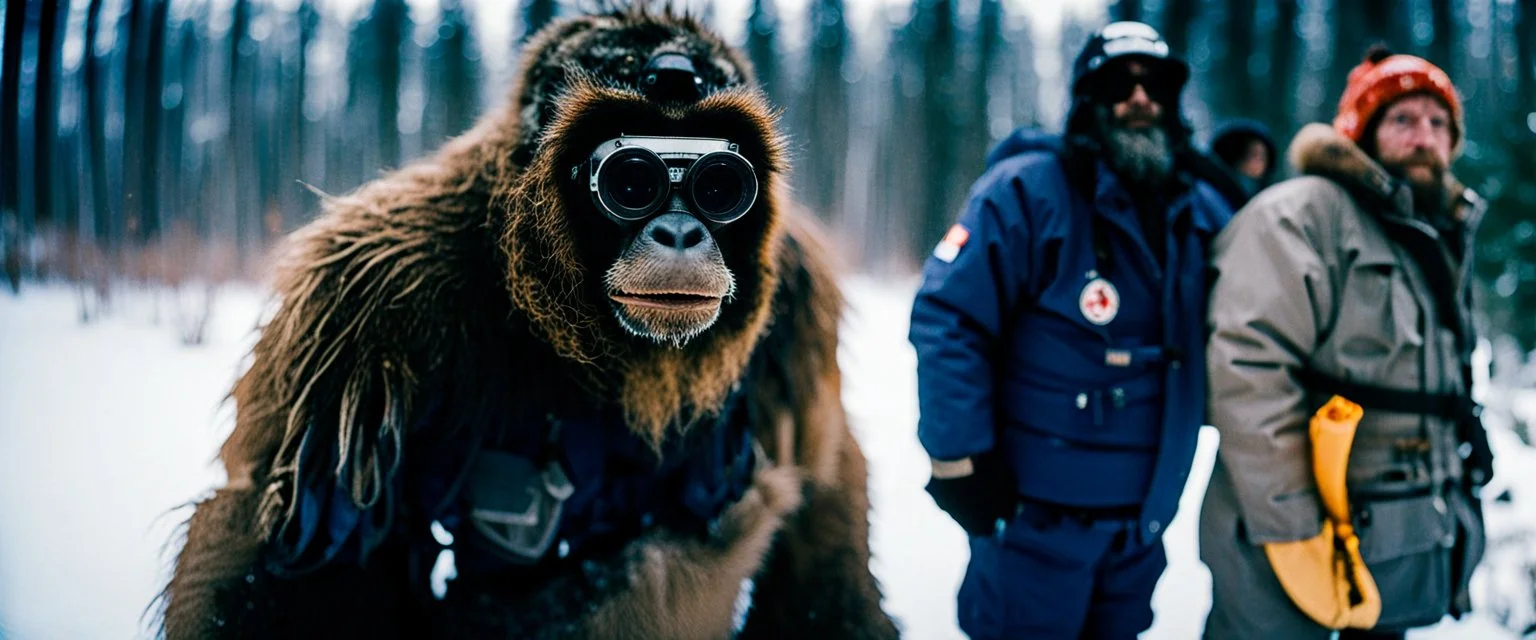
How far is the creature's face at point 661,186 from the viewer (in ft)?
2.98

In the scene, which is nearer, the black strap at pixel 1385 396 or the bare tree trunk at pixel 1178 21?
the black strap at pixel 1385 396

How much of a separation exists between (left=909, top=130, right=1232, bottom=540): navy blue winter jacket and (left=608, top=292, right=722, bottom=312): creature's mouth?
3.28 ft

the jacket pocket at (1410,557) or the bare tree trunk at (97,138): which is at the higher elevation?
the bare tree trunk at (97,138)

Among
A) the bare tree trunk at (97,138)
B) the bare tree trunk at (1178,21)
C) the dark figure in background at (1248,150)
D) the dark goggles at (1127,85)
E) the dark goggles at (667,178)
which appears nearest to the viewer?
the dark goggles at (667,178)

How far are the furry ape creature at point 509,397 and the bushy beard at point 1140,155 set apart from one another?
41.3 inches

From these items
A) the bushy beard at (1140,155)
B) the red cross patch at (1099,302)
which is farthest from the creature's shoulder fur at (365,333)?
the bushy beard at (1140,155)

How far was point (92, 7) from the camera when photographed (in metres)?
1.27

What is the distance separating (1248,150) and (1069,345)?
2931 millimetres

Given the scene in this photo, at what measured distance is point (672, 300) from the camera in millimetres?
942

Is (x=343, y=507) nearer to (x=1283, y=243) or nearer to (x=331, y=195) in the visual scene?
(x=331, y=195)

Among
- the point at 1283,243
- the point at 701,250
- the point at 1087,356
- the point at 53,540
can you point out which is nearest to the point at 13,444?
the point at 53,540

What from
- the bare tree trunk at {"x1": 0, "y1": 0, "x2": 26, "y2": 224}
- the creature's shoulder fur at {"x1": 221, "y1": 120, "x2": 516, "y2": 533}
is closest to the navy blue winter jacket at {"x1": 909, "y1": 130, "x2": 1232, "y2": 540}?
the creature's shoulder fur at {"x1": 221, "y1": 120, "x2": 516, "y2": 533}

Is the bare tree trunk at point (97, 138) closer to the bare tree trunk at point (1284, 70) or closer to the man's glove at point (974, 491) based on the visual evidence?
the man's glove at point (974, 491)

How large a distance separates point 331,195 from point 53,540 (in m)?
0.74
